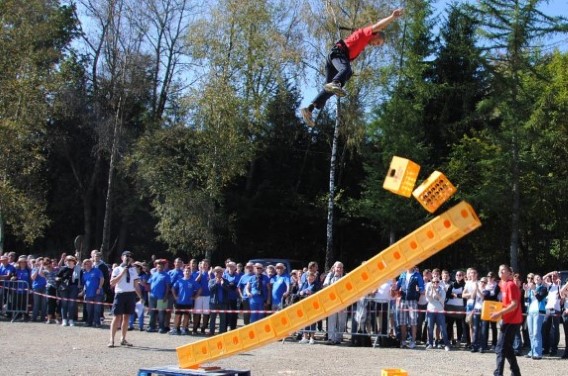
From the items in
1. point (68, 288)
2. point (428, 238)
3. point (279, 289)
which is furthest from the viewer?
point (68, 288)

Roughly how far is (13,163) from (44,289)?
12486 mm

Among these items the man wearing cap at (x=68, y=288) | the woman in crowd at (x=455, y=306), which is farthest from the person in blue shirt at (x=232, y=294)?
the woman in crowd at (x=455, y=306)

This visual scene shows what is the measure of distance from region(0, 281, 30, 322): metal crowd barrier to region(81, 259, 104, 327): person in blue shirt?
2.25 metres

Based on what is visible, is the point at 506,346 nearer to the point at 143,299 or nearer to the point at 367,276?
the point at 367,276

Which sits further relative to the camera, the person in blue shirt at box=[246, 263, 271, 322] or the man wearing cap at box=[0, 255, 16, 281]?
the man wearing cap at box=[0, 255, 16, 281]

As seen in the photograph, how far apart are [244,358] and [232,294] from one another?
4317 mm

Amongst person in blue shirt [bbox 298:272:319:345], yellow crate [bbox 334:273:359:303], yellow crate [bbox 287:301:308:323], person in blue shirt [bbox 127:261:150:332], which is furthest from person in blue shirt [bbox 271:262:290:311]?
yellow crate [bbox 334:273:359:303]

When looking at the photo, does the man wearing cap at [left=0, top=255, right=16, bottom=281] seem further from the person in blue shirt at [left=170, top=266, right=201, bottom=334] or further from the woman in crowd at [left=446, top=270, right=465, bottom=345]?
the woman in crowd at [left=446, top=270, right=465, bottom=345]

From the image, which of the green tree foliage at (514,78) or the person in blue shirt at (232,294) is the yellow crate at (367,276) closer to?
the person in blue shirt at (232,294)

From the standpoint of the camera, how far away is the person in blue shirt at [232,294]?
17.3 m

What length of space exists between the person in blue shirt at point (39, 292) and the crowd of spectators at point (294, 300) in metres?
0.03

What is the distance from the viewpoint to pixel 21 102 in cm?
2583

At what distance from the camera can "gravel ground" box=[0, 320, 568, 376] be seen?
11.6 m

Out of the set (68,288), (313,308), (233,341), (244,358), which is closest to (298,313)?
(313,308)
